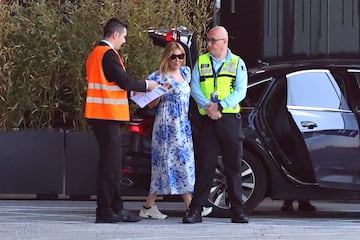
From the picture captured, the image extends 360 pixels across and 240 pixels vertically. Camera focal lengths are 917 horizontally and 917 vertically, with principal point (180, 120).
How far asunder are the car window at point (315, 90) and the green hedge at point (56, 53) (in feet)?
8.47

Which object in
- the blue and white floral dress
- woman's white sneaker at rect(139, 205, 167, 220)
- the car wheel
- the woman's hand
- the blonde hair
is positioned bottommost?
woman's white sneaker at rect(139, 205, 167, 220)

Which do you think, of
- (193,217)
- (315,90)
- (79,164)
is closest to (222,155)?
(193,217)

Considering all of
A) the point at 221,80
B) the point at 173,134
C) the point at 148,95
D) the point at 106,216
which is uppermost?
the point at 221,80

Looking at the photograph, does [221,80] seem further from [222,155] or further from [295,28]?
[295,28]

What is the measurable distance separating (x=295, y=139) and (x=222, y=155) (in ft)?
2.68

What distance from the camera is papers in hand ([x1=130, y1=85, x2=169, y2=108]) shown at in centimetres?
A: 823

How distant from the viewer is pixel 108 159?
804 centimetres

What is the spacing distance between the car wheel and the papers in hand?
87 cm

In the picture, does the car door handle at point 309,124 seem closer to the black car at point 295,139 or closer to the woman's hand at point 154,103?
the black car at point 295,139

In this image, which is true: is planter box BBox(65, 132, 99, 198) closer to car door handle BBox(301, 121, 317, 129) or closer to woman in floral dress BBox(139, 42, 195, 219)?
woman in floral dress BBox(139, 42, 195, 219)

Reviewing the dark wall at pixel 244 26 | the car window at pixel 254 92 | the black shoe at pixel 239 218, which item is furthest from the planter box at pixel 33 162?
the dark wall at pixel 244 26

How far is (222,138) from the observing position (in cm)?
809

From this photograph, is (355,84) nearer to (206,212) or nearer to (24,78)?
(206,212)

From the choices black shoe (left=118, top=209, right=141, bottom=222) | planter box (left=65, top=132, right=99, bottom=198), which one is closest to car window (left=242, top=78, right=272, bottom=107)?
black shoe (left=118, top=209, right=141, bottom=222)
